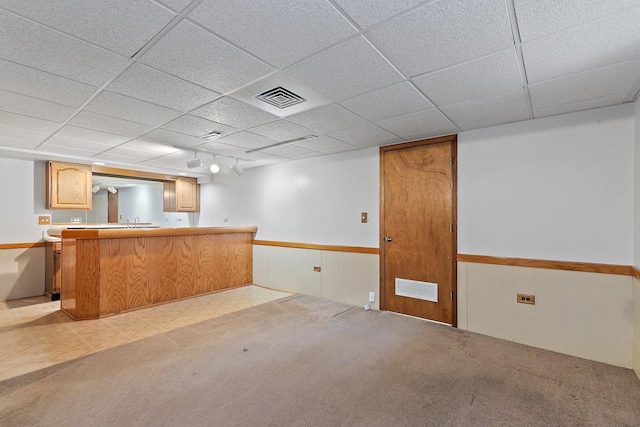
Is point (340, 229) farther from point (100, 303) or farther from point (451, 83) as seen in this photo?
point (100, 303)

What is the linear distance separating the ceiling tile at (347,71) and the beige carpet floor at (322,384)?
219cm

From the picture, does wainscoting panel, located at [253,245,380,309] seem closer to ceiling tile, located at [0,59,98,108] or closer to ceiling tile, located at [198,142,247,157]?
ceiling tile, located at [198,142,247,157]

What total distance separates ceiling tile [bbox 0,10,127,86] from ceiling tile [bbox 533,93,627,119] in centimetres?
335

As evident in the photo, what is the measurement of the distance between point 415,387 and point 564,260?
187cm

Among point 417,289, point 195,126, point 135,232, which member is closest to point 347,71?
point 195,126

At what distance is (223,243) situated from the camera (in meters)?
5.21

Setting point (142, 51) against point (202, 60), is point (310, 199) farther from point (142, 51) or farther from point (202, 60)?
point (142, 51)

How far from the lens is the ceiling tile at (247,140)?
144 inches

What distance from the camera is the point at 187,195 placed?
6.59 metres

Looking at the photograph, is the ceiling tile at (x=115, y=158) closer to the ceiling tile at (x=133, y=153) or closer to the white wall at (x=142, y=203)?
the ceiling tile at (x=133, y=153)

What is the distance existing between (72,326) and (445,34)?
4408mm

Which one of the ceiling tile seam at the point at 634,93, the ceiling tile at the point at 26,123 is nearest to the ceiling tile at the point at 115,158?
the ceiling tile at the point at 26,123

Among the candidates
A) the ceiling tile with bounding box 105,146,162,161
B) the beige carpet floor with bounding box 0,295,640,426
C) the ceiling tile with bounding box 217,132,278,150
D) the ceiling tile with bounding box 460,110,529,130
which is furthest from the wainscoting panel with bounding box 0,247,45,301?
the ceiling tile with bounding box 460,110,529,130

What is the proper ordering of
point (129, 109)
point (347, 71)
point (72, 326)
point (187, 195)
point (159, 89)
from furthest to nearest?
1. point (187, 195)
2. point (72, 326)
3. point (129, 109)
4. point (159, 89)
5. point (347, 71)
